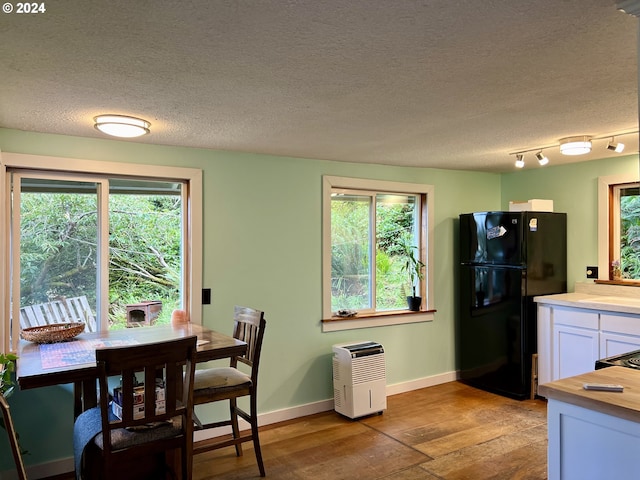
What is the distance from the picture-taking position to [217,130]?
2.91m

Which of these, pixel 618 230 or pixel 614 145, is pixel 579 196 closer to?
pixel 618 230

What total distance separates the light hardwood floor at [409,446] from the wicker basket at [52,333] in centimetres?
115

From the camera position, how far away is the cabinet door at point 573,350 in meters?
3.74

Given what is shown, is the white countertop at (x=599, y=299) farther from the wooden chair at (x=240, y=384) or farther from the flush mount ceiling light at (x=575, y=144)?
the wooden chair at (x=240, y=384)

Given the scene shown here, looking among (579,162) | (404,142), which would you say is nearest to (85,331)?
(404,142)

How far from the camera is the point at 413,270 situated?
4.66m

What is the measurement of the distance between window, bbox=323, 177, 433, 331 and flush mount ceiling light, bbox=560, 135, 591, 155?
4.69 feet

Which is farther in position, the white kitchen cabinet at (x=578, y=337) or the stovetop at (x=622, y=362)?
the white kitchen cabinet at (x=578, y=337)

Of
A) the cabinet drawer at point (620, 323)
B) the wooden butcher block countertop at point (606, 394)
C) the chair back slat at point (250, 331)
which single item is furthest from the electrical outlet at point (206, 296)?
the cabinet drawer at point (620, 323)

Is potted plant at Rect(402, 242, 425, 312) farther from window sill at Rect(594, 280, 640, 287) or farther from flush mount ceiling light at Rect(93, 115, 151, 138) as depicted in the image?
flush mount ceiling light at Rect(93, 115, 151, 138)

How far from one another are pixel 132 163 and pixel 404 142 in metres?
1.91

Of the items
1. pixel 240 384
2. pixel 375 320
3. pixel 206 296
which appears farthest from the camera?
pixel 375 320

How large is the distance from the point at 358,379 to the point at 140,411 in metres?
2.01

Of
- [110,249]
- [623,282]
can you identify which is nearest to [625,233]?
[623,282]
